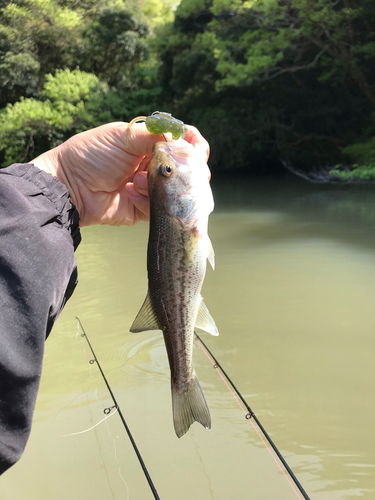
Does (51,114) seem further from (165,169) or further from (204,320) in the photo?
(204,320)

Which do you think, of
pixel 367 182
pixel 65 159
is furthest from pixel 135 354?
pixel 367 182

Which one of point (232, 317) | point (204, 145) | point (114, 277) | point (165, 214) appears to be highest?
point (204, 145)

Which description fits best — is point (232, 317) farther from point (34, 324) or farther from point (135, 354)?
point (34, 324)

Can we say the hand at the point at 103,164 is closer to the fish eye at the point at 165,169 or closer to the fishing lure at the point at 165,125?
the fishing lure at the point at 165,125

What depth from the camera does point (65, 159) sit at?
2.12 m

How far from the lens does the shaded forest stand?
16.2 m

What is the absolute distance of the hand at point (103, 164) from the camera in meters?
2.02

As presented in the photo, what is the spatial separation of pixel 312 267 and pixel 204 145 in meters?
5.67

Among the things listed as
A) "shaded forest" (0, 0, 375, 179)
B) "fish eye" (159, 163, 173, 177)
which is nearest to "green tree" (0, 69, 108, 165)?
"shaded forest" (0, 0, 375, 179)

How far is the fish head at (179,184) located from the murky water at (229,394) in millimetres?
2083

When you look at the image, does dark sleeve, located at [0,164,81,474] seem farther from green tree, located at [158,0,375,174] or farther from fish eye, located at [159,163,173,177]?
green tree, located at [158,0,375,174]

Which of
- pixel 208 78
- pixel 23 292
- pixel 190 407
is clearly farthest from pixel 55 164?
pixel 208 78

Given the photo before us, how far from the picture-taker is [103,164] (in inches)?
84.4

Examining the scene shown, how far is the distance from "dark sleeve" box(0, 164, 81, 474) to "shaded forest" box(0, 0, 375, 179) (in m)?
15.1
